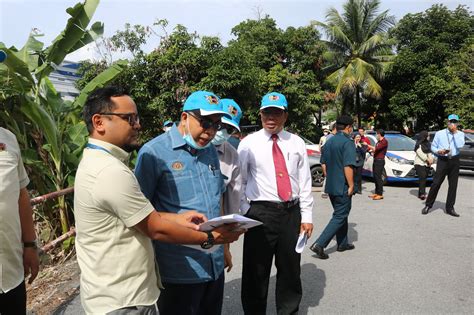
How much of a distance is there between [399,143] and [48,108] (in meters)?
9.77

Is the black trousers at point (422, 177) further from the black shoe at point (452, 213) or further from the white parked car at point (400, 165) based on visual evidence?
the black shoe at point (452, 213)

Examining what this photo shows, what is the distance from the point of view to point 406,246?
5.37 m

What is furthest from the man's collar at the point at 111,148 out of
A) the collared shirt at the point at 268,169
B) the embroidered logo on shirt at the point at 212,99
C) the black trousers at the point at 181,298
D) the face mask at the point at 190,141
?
the collared shirt at the point at 268,169

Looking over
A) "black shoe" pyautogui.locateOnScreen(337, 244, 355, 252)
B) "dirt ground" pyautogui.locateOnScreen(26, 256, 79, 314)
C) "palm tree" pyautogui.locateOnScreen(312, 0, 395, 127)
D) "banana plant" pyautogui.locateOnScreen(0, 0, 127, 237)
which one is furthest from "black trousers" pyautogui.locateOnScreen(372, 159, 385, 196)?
"palm tree" pyautogui.locateOnScreen(312, 0, 395, 127)

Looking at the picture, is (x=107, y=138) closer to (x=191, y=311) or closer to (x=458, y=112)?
(x=191, y=311)

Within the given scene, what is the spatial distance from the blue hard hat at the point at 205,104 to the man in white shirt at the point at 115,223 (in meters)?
0.43

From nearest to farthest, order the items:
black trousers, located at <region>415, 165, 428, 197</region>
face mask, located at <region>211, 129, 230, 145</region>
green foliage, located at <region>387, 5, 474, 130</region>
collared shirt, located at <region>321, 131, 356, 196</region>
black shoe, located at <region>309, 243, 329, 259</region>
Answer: face mask, located at <region>211, 129, 230, 145</region> < black shoe, located at <region>309, 243, 329, 259</region> < collared shirt, located at <region>321, 131, 356, 196</region> < black trousers, located at <region>415, 165, 428, 197</region> < green foliage, located at <region>387, 5, 474, 130</region>

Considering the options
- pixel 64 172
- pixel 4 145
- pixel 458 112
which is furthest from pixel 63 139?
pixel 458 112

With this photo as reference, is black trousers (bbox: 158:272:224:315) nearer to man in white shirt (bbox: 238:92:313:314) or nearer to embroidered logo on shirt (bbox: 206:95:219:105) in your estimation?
man in white shirt (bbox: 238:92:313:314)

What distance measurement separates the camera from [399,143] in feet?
37.8

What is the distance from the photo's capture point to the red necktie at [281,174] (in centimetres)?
311

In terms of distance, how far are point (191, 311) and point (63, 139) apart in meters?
4.11

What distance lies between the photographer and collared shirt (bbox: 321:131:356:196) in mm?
5016

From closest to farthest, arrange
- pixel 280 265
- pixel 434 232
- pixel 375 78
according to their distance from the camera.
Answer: pixel 280 265 < pixel 434 232 < pixel 375 78
